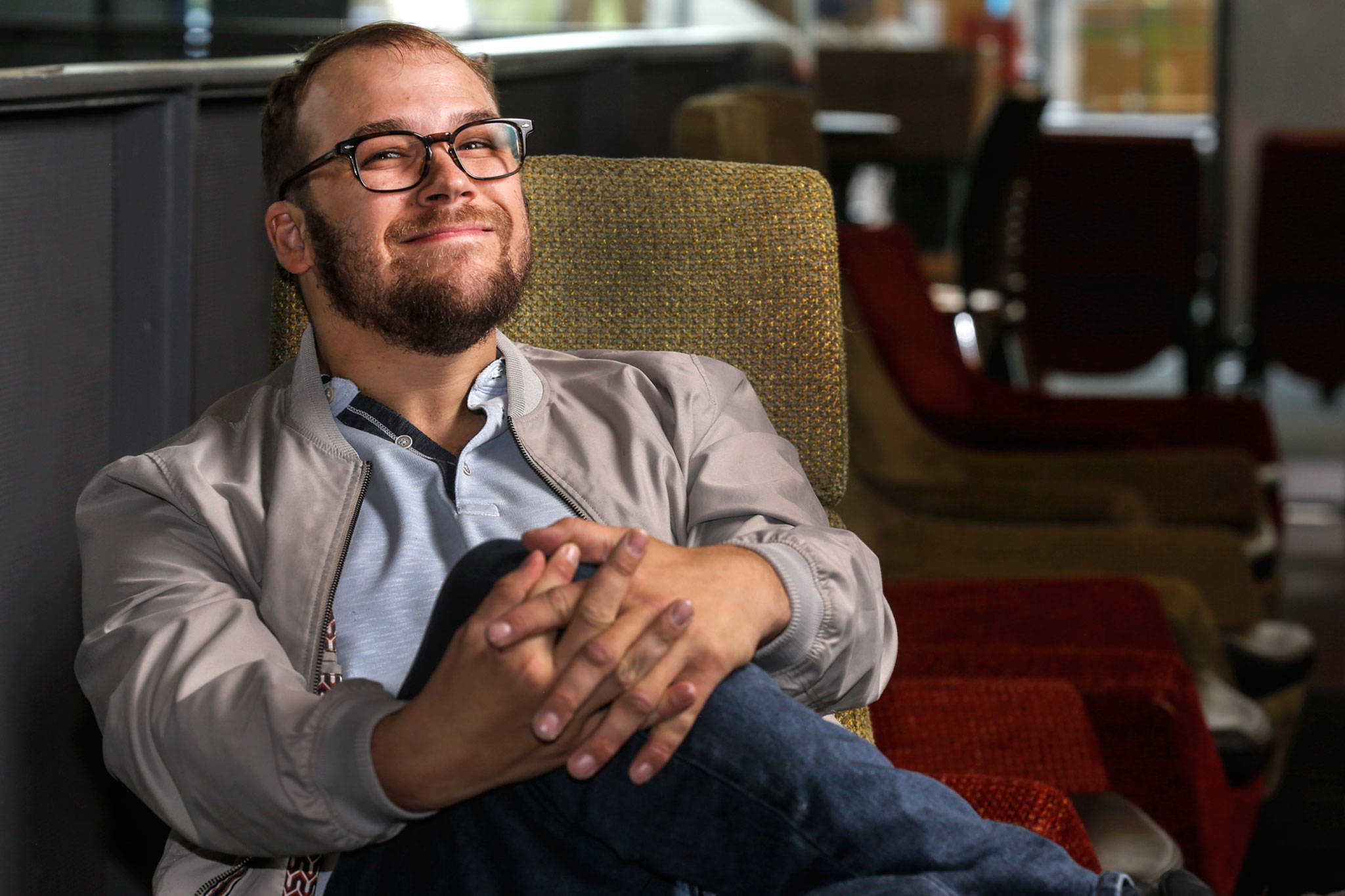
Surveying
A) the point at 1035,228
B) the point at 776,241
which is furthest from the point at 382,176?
the point at 1035,228

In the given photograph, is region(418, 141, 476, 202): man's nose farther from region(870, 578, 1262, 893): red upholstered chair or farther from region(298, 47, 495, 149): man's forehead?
region(870, 578, 1262, 893): red upholstered chair

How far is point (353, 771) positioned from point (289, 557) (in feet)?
0.73

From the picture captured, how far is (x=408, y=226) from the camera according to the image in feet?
4.25

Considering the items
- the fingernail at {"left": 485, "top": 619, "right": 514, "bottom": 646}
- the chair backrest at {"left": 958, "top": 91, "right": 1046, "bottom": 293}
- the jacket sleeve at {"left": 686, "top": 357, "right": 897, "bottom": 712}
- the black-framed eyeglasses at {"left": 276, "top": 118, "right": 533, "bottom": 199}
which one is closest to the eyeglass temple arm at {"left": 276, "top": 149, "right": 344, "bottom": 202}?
the black-framed eyeglasses at {"left": 276, "top": 118, "right": 533, "bottom": 199}

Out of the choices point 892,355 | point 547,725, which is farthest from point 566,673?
point 892,355

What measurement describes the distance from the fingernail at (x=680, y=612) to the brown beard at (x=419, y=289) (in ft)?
1.18

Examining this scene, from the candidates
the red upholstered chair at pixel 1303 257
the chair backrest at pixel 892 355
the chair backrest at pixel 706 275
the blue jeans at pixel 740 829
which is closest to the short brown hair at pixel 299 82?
the chair backrest at pixel 706 275

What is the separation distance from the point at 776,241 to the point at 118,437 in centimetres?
66

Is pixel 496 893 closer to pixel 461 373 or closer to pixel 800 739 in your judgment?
pixel 800 739

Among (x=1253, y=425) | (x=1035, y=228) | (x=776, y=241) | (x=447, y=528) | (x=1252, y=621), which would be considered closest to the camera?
(x=447, y=528)

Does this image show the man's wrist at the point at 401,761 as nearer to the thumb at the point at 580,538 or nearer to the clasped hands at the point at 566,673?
the clasped hands at the point at 566,673

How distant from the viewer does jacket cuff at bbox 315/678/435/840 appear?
103 centimetres

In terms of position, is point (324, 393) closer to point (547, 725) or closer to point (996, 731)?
point (547, 725)

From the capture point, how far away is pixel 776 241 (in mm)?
1544
